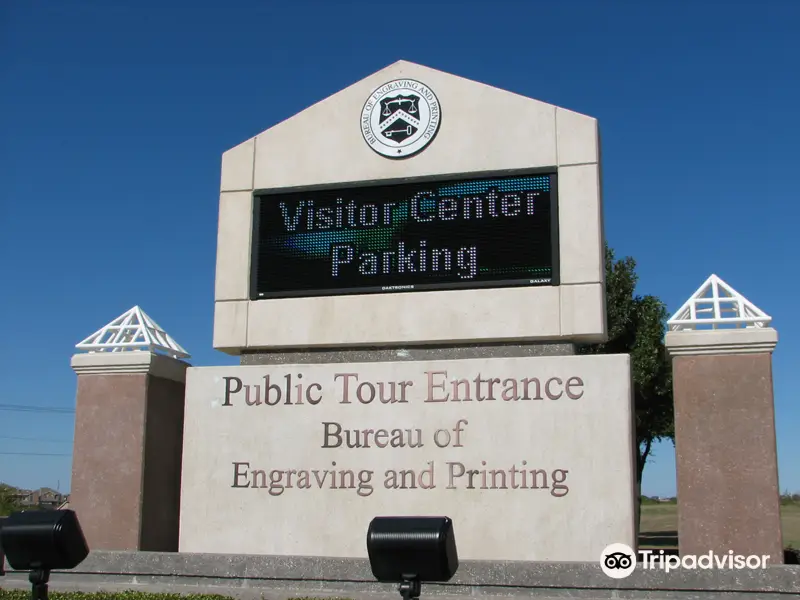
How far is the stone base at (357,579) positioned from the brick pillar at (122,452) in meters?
1.00

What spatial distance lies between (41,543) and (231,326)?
20.3ft

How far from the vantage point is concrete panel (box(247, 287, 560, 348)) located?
11.8 m

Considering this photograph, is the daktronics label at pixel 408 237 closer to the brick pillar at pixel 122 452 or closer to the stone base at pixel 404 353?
the stone base at pixel 404 353

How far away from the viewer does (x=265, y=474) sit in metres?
12.2

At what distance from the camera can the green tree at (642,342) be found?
27.3 metres

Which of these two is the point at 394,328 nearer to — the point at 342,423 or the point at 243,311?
the point at 342,423

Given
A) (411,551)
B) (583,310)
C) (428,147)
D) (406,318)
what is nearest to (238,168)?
(428,147)

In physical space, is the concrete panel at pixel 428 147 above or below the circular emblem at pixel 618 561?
above

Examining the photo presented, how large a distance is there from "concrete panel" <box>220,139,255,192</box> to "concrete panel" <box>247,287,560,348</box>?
5.91 feet

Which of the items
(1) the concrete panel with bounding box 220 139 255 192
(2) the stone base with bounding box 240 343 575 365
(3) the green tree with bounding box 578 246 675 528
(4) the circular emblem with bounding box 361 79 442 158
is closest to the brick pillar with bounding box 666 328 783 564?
(2) the stone base with bounding box 240 343 575 365

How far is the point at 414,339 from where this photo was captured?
1221cm

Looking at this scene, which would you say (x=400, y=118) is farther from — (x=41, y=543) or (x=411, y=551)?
(x=411, y=551)

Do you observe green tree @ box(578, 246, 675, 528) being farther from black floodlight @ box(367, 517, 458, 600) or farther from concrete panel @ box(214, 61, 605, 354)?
black floodlight @ box(367, 517, 458, 600)

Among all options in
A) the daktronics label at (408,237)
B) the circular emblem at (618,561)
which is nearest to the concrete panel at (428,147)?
the daktronics label at (408,237)
